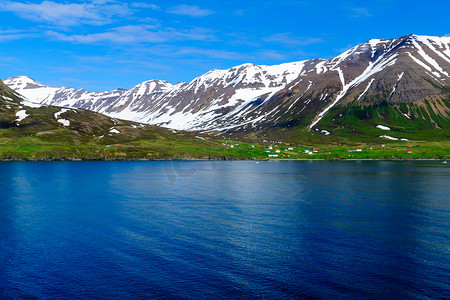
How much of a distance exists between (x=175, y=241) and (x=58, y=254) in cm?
1216

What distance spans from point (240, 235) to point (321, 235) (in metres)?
9.91

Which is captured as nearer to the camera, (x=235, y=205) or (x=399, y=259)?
(x=399, y=259)

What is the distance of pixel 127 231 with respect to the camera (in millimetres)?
46625

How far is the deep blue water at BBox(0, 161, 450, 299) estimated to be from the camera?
28812 millimetres

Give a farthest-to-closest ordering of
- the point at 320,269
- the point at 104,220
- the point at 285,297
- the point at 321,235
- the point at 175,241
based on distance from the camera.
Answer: the point at 104,220 < the point at 321,235 < the point at 175,241 < the point at 320,269 < the point at 285,297

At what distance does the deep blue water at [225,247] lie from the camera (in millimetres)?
28812

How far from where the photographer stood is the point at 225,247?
39.1 meters

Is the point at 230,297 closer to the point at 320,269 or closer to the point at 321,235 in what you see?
the point at 320,269

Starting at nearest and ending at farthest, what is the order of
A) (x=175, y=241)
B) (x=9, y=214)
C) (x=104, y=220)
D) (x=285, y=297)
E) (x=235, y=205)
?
(x=285, y=297) → (x=175, y=241) → (x=104, y=220) → (x=9, y=214) → (x=235, y=205)

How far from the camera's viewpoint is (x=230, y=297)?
27.1m

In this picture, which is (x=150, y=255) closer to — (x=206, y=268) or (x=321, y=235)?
(x=206, y=268)

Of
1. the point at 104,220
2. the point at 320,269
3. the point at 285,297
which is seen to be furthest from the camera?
the point at 104,220

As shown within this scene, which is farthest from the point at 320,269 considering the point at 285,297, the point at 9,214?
the point at 9,214

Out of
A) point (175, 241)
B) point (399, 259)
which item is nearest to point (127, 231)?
point (175, 241)
